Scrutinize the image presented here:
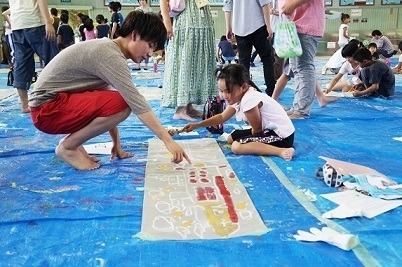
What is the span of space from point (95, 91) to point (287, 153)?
2.92ft

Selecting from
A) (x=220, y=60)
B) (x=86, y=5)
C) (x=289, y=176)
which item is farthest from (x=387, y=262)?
(x=86, y=5)

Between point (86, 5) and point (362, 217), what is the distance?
10.7 m

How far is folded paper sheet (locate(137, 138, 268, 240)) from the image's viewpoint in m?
1.39

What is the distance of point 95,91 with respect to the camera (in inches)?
78.5

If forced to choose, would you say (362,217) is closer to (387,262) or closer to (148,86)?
(387,262)

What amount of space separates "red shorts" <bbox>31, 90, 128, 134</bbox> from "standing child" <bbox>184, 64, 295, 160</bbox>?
0.52m

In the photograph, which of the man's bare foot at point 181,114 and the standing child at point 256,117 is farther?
the man's bare foot at point 181,114

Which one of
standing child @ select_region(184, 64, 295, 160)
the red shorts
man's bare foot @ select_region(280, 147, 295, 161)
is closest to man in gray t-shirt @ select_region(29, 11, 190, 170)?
the red shorts

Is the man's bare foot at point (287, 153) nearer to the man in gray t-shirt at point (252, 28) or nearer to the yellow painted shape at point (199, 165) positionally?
the yellow painted shape at point (199, 165)

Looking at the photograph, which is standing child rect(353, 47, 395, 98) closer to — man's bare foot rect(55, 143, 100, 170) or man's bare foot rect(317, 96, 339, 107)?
man's bare foot rect(317, 96, 339, 107)

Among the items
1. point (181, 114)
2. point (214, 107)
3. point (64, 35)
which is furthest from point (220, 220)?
point (64, 35)

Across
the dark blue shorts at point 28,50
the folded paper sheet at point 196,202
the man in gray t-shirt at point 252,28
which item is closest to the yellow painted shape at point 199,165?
the folded paper sheet at point 196,202

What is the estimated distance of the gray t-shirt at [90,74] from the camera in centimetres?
180

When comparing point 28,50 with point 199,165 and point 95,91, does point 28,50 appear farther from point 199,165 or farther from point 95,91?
point 199,165
